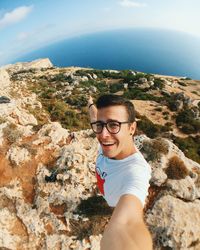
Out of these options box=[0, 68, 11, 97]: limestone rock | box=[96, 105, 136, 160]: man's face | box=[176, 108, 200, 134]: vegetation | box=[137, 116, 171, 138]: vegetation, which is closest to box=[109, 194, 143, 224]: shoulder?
box=[96, 105, 136, 160]: man's face

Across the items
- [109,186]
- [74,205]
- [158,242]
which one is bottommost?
[158,242]

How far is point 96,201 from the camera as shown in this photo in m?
10.8

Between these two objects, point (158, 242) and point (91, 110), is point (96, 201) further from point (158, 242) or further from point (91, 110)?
point (91, 110)

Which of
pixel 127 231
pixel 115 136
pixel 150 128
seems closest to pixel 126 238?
pixel 127 231

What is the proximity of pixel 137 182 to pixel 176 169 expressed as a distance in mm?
8593

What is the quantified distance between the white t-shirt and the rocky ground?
17.9ft

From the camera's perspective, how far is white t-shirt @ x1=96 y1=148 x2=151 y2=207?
3640 mm

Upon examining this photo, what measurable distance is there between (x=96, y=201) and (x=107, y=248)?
8.43m

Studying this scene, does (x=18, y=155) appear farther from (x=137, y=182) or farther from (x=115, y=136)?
(x=137, y=182)

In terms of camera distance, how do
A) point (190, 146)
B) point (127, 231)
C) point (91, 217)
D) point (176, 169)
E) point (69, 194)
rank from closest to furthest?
point (127, 231) → point (91, 217) → point (69, 194) → point (176, 169) → point (190, 146)

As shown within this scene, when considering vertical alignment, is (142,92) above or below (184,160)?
below

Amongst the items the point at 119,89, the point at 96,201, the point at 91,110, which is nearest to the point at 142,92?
the point at 119,89

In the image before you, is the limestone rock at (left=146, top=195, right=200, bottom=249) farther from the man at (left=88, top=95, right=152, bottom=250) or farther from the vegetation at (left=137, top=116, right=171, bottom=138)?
the vegetation at (left=137, top=116, right=171, bottom=138)

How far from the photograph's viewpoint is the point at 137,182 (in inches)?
148
